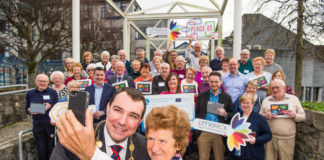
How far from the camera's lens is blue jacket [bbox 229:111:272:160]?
9.89ft

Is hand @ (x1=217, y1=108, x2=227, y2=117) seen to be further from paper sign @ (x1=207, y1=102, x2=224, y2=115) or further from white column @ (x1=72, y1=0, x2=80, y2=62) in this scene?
white column @ (x1=72, y1=0, x2=80, y2=62)

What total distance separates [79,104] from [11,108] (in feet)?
22.0

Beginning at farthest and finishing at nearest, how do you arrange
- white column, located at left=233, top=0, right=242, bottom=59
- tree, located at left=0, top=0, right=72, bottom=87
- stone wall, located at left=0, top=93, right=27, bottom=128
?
tree, located at left=0, top=0, right=72, bottom=87 → stone wall, located at left=0, top=93, right=27, bottom=128 → white column, located at left=233, top=0, right=242, bottom=59

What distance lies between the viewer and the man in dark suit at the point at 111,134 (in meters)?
0.88

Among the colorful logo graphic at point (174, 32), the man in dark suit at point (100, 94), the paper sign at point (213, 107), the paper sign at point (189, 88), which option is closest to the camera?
the paper sign at point (213, 107)

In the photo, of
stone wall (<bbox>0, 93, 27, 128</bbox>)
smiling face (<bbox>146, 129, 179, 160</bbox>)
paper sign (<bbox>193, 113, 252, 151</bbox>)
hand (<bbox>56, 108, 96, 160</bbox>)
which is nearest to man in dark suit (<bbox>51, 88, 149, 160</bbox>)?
hand (<bbox>56, 108, 96, 160</bbox>)

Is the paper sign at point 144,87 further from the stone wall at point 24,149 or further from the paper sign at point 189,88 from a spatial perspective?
the stone wall at point 24,149

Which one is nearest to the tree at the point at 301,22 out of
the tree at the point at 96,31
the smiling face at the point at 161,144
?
the smiling face at the point at 161,144

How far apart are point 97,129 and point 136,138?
0.36m

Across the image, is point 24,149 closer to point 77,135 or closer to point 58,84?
point 58,84

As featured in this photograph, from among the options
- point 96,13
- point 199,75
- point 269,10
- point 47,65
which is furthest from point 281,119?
point 47,65

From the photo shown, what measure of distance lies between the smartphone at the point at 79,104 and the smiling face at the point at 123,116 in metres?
0.51

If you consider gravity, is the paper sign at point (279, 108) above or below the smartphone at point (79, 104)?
below

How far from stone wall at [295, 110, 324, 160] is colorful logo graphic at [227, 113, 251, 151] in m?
1.33
